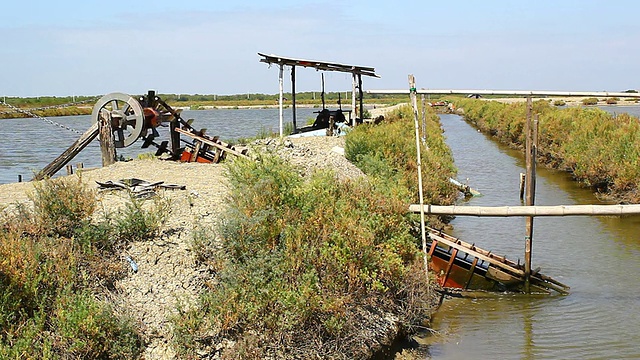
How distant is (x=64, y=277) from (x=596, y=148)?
19.3 meters

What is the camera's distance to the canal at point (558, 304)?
9.80 metres

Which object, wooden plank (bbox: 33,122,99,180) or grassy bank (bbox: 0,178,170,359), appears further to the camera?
wooden plank (bbox: 33,122,99,180)

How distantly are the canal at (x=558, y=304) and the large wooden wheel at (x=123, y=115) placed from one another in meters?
7.39

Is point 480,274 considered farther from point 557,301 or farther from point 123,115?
point 123,115

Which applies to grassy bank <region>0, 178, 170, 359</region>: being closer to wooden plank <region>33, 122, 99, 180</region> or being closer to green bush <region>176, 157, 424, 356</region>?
green bush <region>176, 157, 424, 356</region>

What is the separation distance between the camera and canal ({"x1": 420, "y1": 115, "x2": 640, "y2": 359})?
9.80 meters

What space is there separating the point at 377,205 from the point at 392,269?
135 centimetres

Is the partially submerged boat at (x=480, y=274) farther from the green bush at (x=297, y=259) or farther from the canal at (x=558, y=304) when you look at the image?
the green bush at (x=297, y=259)

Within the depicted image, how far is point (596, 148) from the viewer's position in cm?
2247

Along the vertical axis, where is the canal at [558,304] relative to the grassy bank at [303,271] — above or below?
below

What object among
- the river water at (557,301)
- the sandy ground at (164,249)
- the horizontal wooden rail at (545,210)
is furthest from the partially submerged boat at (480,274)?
the sandy ground at (164,249)

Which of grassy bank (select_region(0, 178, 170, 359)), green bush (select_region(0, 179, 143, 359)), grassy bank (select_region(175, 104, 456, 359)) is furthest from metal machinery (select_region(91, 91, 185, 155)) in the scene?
green bush (select_region(0, 179, 143, 359))

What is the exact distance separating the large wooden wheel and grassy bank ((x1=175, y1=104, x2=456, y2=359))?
15.4 feet

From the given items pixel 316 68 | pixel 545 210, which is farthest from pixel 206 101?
pixel 545 210
